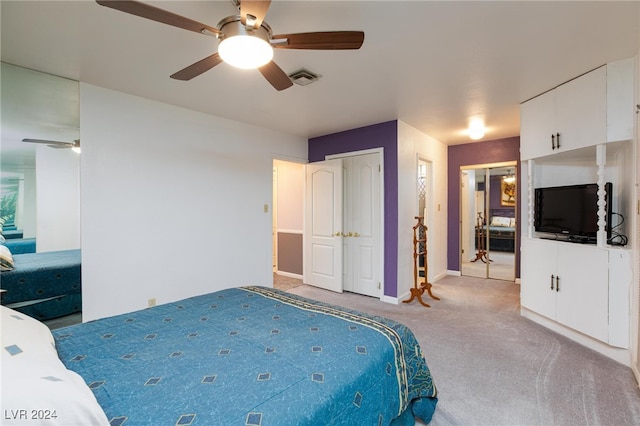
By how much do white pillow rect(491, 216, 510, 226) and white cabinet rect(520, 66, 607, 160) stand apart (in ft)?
11.2

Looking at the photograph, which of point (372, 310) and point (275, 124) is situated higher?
point (275, 124)

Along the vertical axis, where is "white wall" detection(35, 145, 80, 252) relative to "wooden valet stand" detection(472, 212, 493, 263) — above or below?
above

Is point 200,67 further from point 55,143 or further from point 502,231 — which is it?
point 502,231

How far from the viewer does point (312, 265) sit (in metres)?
4.85

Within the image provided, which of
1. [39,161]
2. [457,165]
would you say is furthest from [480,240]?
[39,161]

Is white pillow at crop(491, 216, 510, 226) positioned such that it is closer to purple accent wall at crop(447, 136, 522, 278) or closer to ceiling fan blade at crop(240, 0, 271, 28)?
purple accent wall at crop(447, 136, 522, 278)

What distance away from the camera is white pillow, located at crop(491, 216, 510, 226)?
6.25 meters

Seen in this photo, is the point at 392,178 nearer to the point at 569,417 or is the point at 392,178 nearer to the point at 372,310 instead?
the point at 372,310

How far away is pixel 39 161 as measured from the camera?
8.37 feet

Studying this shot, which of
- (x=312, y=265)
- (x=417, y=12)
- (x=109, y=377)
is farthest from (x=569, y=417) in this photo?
(x=312, y=265)

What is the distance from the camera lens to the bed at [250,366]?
38.2 inches

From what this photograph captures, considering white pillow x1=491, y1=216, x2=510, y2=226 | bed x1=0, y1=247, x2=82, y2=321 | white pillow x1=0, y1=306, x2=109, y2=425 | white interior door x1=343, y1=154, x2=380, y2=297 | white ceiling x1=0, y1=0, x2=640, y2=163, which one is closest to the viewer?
white pillow x1=0, y1=306, x2=109, y2=425

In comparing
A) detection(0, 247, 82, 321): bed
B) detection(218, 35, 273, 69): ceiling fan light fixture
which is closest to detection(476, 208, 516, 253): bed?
detection(218, 35, 273, 69): ceiling fan light fixture

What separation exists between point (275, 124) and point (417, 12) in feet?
8.64
